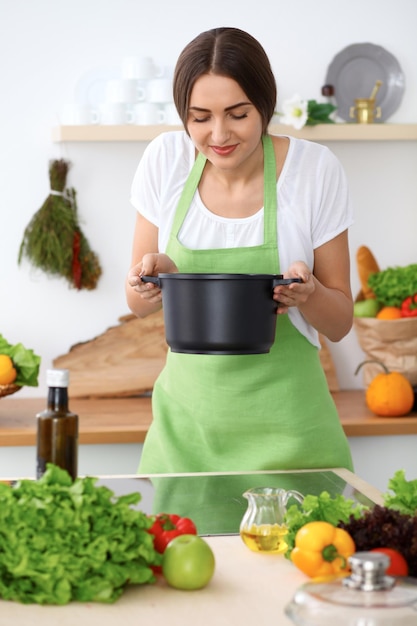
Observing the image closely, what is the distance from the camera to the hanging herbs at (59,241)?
10.8 ft

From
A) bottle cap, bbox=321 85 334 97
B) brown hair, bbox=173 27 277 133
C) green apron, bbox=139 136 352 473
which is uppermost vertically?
bottle cap, bbox=321 85 334 97

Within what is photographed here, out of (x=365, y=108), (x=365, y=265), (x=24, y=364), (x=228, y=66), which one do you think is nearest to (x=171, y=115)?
(x=365, y=108)

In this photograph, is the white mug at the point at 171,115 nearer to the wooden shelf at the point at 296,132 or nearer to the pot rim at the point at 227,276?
the wooden shelf at the point at 296,132

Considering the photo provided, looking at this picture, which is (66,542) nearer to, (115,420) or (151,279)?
(151,279)

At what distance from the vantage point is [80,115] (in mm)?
3209

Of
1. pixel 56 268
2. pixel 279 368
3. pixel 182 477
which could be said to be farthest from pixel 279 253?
pixel 56 268

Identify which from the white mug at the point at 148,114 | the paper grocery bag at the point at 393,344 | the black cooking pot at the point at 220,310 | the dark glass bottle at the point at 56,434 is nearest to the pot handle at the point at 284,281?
the black cooking pot at the point at 220,310

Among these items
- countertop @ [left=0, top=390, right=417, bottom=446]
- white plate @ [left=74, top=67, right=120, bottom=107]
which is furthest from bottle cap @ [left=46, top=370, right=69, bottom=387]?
white plate @ [left=74, top=67, right=120, bottom=107]

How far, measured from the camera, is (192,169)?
2111 mm

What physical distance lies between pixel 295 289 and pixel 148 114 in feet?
5.16

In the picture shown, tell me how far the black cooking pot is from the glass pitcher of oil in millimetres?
293

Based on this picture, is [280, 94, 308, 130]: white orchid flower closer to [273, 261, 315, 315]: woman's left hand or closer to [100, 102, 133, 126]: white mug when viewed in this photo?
[100, 102, 133, 126]: white mug

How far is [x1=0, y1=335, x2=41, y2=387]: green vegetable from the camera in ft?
9.64

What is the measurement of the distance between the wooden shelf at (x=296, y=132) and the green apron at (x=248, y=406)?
1.10m
